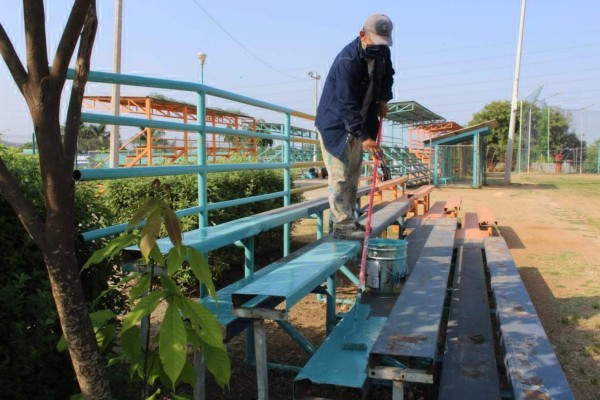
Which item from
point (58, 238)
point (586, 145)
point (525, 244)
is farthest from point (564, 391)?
point (586, 145)

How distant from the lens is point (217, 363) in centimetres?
177

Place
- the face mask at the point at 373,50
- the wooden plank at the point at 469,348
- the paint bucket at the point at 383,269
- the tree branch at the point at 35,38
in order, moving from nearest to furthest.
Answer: the tree branch at the point at 35,38, the wooden plank at the point at 469,348, the face mask at the point at 373,50, the paint bucket at the point at 383,269

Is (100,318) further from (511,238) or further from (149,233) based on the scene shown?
(511,238)

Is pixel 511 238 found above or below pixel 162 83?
below

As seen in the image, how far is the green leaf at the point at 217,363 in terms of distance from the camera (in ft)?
5.79

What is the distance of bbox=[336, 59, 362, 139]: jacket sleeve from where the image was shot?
3803mm

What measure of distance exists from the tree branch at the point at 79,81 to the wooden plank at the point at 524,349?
85.0 inches

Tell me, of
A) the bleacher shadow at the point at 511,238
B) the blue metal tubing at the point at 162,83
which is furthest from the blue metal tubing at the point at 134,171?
the bleacher shadow at the point at 511,238

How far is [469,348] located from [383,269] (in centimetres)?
90

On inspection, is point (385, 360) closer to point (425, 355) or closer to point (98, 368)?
point (425, 355)

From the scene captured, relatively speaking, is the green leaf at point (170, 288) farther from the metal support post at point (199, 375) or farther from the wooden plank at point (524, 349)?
the wooden plank at point (524, 349)

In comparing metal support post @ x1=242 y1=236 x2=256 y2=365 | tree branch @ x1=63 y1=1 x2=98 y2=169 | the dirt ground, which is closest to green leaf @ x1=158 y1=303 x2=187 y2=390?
tree branch @ x1=63 y1=1 x2=98 y2=169

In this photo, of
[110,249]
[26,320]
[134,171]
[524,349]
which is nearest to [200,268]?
[110,249]

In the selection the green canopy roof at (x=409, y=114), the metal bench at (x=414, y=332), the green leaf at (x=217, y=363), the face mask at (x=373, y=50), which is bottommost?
the metal bench at (x=414, y=332)
